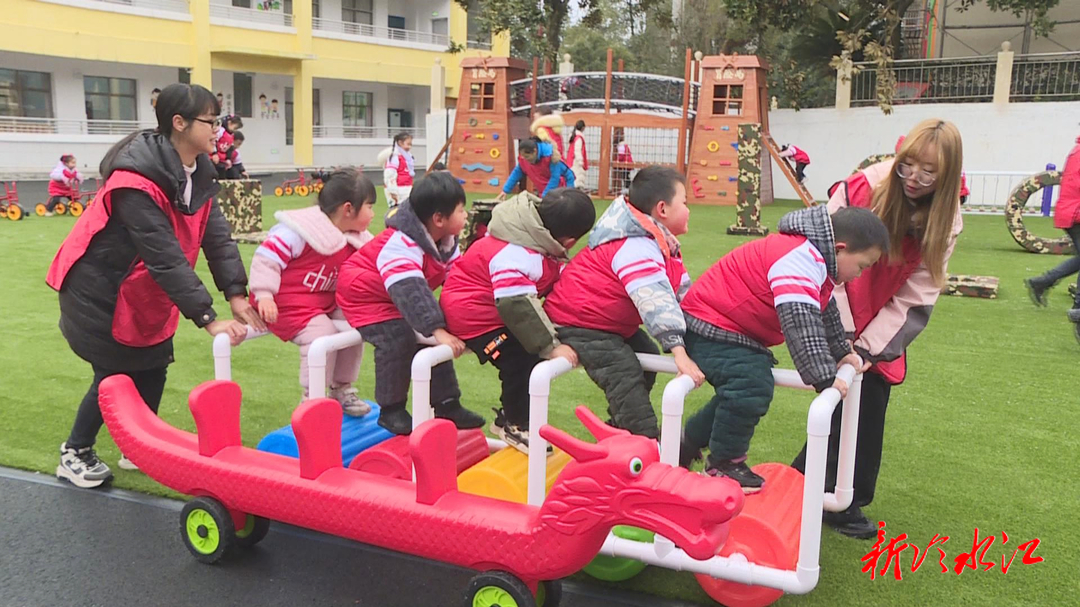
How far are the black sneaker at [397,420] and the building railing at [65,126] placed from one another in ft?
80.1

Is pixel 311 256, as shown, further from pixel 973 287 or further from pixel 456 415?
pixel 973 287

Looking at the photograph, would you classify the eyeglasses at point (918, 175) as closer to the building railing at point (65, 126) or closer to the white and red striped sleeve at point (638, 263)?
the white and red striped sleeve at point (638, 263)

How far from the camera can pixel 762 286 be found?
8.83 ft

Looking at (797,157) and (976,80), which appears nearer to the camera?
(976,80)

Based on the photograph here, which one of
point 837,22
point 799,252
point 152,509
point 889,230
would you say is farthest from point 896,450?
point 837,22

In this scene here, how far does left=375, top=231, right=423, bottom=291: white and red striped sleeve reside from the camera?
119 inches

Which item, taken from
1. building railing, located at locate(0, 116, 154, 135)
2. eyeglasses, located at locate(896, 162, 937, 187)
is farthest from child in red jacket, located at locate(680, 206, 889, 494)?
building railing, located at locate(0, 116, 154, 135)

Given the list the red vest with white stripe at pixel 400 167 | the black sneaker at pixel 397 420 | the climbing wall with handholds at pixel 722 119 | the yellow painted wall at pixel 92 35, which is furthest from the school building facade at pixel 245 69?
the black sneaker at pixel 397 420

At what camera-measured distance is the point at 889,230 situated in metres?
2.90

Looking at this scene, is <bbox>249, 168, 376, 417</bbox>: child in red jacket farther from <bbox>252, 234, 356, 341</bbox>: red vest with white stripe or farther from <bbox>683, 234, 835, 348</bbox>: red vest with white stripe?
<bbox>683, 234, 835, 348</bbox>: red vest with white stripe

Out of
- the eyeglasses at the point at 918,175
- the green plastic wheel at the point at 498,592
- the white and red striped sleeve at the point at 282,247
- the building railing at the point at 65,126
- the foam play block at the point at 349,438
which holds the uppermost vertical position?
the building railing at the point at 65,126

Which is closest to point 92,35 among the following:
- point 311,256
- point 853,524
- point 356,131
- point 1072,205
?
point 356,131

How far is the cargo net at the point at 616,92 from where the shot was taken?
18.8 meters

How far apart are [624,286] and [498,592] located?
100 cm
